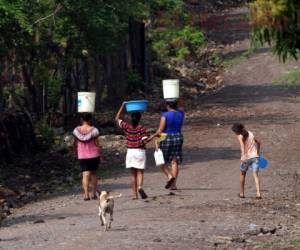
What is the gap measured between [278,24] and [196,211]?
8052 millimetres

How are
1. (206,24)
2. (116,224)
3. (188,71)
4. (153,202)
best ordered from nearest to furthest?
(116,224) → (153,202) → (188,71) → (206,24)

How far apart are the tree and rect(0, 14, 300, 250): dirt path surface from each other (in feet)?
14.3

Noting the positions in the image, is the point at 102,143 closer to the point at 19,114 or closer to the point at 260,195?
the point at 19,114

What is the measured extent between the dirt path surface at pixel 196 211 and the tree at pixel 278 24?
4.36 metres

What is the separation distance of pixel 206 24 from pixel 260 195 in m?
45.6

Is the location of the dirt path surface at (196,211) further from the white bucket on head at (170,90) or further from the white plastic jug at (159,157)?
the white bucket on head at (170,90)

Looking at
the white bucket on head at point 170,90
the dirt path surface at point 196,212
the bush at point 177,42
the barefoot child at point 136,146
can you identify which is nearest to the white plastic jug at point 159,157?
the barefoot child at point 136,146

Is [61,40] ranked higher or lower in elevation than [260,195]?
higher

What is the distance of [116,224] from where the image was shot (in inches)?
615

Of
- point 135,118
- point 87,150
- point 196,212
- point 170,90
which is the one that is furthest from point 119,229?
point 170,90

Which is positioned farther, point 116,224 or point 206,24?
point 206,24

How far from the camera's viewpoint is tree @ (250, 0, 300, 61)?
30.0 ft

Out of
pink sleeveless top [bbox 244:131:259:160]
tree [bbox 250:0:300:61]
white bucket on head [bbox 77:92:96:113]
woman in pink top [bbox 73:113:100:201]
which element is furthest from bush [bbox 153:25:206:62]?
tree [bbox 250:0:300:61]

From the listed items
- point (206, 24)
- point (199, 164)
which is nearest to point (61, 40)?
point (199, 164)
